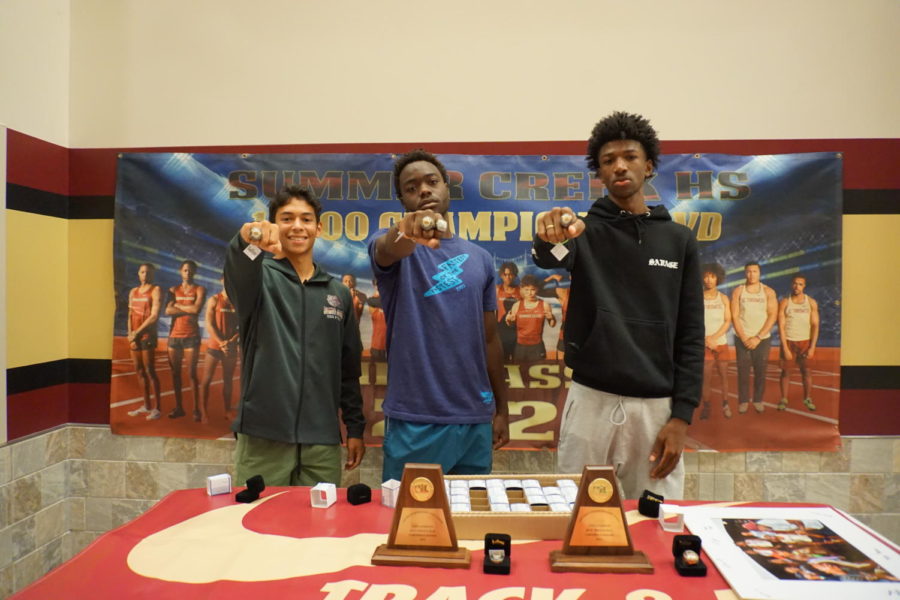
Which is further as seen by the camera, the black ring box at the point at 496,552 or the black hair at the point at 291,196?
the black hair at the point at 291,196

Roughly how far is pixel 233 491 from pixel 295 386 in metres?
0.60

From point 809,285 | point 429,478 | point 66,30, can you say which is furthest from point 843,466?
point 66,30

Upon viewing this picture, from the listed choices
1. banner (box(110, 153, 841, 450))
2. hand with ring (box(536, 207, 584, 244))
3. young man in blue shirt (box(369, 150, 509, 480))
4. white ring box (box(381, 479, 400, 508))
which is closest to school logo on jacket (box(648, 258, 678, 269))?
hand with ring (box(536, 207, 584, 244))

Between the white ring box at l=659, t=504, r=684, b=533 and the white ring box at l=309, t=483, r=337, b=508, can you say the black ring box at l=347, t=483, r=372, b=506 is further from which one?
the white ring box at l=659, t=504, r=684, b=533

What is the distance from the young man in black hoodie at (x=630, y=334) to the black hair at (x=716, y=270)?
80 cm

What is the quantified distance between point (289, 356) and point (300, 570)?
1.13 m

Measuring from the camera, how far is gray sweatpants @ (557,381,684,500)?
1.95 metres

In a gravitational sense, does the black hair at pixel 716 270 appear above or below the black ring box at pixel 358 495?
above

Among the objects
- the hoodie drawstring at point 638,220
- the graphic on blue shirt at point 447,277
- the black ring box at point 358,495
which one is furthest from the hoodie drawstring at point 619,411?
the black ring box at point 358,495

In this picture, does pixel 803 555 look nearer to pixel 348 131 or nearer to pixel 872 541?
pixel 872 541

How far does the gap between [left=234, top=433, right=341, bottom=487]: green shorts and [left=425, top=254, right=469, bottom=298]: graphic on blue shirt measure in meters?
0.73

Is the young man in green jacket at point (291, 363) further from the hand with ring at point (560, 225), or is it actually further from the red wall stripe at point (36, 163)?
the red wall stripe at point (36, 163)

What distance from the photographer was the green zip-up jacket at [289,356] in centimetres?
212

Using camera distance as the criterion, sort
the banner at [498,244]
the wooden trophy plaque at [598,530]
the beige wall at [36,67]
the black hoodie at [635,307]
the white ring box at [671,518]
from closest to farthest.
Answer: the wooden trophy plaque at [598,530]
the white ring box at [671,518]
the black hoodie at [635,307]
the beige wall at [36,67]
the banner at [498,244]
